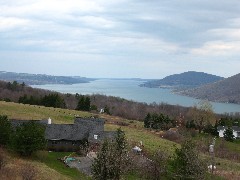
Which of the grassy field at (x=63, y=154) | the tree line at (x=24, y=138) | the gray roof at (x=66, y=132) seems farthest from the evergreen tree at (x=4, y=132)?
the gray roof at (x=66, y=132)

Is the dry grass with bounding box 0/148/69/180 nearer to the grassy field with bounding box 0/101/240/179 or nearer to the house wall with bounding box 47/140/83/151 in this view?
the grassy field with bounding box 0/101/240/179

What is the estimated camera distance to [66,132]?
4850 centimetres

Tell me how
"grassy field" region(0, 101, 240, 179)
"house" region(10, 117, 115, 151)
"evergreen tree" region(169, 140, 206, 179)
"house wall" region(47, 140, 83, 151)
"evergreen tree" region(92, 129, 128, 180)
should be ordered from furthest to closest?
"house" region(10, 117, 115, 151) < "house wall" region(47, 140, 83, 151) < "grassy field" region(0, 101, 240, 179) < "evergreen tree" region(169, 140, 206, 179) < "evergreen tree" region(92, 129, 128, 180)

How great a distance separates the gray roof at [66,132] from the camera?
47219 mm

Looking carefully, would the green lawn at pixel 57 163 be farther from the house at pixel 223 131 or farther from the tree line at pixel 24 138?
the house at pixel 223 131

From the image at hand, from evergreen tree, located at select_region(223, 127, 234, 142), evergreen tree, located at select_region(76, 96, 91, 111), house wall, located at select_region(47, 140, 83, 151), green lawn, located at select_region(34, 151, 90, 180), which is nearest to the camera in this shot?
green lawn, located at select_region(34, 151, 90, 180)

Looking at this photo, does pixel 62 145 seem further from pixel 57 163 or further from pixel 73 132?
pixel 57 163

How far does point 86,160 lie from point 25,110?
100 feet

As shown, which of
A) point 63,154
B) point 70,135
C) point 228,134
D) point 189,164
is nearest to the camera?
point 189,164

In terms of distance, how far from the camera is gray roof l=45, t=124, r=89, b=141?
155 feet

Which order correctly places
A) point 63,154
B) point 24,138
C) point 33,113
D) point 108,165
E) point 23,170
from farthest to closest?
point 33,113 → point 63,154 → point 24,138 → point 23,170 → point 108,165

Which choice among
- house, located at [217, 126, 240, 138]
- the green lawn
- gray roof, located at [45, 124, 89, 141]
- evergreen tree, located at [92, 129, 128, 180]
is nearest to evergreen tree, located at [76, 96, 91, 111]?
house, located at [217, 126, 240, 138]

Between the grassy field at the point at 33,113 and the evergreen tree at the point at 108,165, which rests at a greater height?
the evergreen tree at the point at 108,165

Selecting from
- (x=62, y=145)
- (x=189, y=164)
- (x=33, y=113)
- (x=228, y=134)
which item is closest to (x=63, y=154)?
(x=62, y=145)
